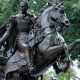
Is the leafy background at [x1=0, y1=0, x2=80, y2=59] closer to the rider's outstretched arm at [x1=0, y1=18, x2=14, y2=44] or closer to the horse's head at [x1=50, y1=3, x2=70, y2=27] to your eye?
the rider's outstretched arm at [x1=0, y1=18, x2=14, y2=44]

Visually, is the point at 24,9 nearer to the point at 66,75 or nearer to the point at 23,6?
the point at 23,6

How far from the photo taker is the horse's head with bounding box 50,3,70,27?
A: 12.7m

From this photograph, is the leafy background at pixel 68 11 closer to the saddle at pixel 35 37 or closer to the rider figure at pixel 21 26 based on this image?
the rider figure at pixel 21 26

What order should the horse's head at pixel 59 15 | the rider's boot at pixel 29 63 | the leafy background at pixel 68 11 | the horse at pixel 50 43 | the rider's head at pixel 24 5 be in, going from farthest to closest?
the leafy background at pixel 68 11 → the rider's head at pixel 24 5 → the rider's boot at pixel 29 63 → the horse at pixel 50 43 → the horse's head at pixel 59 15

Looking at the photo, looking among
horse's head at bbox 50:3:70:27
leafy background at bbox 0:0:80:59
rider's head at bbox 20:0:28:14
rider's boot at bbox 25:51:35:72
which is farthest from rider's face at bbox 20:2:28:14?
leafy background at bbox 0:0:80:59

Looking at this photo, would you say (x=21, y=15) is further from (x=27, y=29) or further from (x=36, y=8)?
(x=36, y=8)

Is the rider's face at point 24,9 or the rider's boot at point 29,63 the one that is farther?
the rider's face at point 24,9

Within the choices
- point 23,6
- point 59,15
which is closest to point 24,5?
point 23,6

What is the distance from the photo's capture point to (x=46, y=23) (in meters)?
13.1

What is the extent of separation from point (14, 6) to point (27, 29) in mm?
8712

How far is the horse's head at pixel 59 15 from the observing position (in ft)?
41.6

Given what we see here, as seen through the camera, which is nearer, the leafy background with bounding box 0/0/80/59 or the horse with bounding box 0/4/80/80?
the horse with bounding box 0/4/80/80

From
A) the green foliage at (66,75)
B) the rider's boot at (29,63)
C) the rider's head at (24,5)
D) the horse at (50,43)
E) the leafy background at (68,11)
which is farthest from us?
the green foliage at (66,75)

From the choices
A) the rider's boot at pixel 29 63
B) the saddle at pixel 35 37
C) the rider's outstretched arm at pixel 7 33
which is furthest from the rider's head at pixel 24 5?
the rider's boot at pixel 29 63
